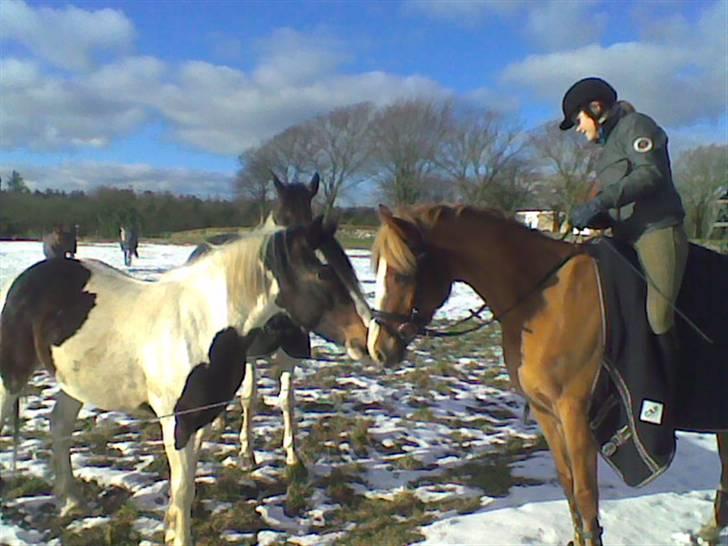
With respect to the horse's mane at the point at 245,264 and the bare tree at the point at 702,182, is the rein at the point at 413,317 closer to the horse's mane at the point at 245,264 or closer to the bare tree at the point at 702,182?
the horse's mane at the point at 245,264

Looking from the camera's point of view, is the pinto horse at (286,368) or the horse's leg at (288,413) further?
the horse's leg at (288,413)

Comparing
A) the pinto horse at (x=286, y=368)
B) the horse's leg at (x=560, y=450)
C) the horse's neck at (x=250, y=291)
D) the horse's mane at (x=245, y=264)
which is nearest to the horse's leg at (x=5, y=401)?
the pinto horse at (x=286, y=368)

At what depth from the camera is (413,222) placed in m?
3.01

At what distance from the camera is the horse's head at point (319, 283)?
305cm

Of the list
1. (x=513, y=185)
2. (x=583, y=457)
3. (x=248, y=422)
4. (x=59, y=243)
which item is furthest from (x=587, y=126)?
(x=513, y=185)

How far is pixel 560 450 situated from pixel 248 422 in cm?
234

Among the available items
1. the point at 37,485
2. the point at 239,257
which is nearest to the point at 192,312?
the point at 239,257

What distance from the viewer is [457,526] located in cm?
358

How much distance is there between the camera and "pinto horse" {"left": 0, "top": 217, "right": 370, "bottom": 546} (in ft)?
9.96

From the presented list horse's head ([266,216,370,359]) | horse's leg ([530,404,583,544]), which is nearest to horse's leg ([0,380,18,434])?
horse's head ([266,216,370,359])

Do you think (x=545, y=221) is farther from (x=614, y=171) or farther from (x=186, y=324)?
(x=186, y=324)

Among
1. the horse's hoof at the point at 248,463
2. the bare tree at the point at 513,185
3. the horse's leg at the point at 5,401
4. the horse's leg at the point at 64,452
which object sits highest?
the bare tree at the point at 513,185

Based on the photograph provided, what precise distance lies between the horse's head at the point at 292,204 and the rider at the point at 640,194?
1942mm

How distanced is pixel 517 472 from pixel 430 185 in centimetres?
3610
